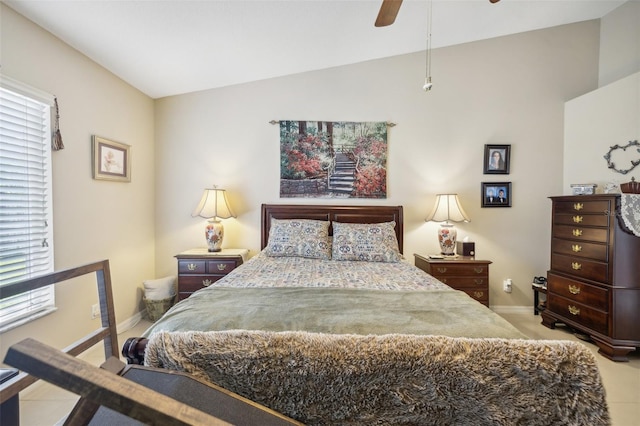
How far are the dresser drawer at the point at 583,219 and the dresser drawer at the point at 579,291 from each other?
0.56m

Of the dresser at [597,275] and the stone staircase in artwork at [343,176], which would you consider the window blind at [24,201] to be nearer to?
the stone staircase in artwork at [343,176]

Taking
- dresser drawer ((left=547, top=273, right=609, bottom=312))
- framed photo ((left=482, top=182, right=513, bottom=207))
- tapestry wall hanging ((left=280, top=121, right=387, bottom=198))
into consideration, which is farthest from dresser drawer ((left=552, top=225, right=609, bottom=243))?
tapestry wall hanging ((left=280, top=121, right=387, bottom=198))

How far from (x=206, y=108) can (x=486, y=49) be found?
11.3 feet

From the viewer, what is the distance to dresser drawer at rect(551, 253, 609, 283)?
2.40 m

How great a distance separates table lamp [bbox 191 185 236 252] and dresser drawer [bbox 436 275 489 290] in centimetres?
249

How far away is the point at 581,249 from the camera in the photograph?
2602mm

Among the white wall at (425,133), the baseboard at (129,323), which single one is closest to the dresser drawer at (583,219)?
the white wall at (425,133)

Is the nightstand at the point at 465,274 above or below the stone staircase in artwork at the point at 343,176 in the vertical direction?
below

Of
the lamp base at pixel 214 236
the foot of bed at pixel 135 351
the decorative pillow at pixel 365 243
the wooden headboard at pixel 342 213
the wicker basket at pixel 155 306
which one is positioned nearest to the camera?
the foot of bed at pixel 135 351

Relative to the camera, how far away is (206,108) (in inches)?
129

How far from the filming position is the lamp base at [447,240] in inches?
118

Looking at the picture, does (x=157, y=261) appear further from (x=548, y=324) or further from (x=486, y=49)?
(x=486, y=49)

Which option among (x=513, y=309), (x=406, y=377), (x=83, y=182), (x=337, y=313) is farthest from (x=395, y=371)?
(x=513, y=309)

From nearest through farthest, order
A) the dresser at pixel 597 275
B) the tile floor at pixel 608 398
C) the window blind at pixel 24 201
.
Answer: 1. the tile floor at pixel 608 398
2. the window blind at pixel 24 201
3. the dresser at pixel 597 275
